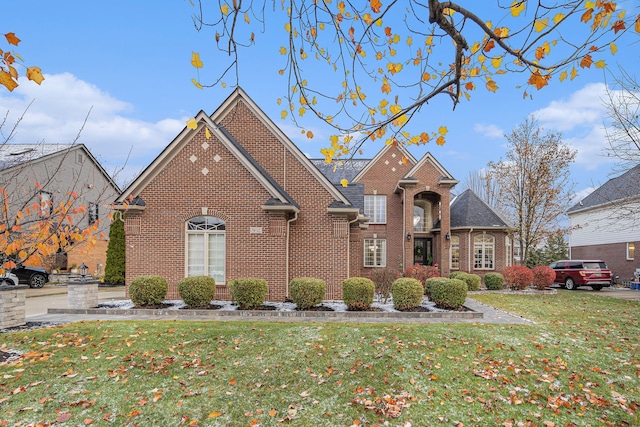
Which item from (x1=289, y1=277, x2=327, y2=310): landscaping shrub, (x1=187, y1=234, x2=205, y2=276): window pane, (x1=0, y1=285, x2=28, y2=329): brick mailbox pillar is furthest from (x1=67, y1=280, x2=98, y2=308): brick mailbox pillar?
(x1=289, y1=277, x2=327, y2=310): landscaping shrub

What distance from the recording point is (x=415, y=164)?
80.1 ft

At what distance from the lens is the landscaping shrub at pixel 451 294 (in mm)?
11438

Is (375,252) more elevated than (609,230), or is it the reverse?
(609,230)

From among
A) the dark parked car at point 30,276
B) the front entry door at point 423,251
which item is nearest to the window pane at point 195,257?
the dark parked car at point 30,276

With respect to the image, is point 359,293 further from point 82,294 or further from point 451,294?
point 82,294

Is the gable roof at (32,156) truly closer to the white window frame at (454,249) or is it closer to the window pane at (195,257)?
the window pane at (195,257)

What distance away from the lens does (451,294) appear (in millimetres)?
11477

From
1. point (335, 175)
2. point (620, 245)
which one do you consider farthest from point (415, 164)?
point (620, 245)

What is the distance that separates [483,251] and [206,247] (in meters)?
17.9

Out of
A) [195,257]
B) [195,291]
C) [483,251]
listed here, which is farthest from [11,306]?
[483,251]

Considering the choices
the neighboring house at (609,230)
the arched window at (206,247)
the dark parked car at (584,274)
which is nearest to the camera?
the arched window at (206,247)

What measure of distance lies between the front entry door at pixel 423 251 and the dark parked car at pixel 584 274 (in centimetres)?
825

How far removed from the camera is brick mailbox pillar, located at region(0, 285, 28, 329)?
9.05 m

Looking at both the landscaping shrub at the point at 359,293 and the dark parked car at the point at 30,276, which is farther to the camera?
the dark parked car at the point at 30,276
